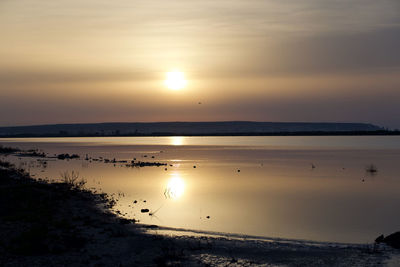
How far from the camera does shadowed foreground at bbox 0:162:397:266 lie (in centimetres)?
1281

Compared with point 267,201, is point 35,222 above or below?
below

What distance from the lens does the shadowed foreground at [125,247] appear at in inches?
504

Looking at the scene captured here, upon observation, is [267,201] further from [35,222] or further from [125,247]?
[35,222]

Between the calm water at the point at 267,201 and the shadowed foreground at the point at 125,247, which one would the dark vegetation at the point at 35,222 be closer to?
the shadowed foreground at the point at 125,247

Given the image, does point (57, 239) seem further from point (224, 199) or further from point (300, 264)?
point (224, 199)

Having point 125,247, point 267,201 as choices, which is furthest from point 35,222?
point 267,201

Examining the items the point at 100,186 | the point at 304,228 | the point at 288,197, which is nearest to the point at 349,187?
the point at 288,197

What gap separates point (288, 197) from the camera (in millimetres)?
29188

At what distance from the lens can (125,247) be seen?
1441 cm

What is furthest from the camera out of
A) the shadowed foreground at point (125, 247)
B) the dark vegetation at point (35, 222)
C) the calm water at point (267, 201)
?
the calm water at point (267, 201)

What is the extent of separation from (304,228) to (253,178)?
21237mm

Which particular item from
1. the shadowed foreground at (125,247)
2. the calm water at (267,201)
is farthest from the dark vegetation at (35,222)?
the calm water at (267,201)

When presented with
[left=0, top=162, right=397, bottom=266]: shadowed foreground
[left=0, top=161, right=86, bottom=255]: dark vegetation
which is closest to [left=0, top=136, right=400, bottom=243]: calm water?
[left=0, top=162, right=397, bottom=266]: shadowed foreground

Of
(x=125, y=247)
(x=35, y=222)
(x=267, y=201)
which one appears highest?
(x=267, y=201)
